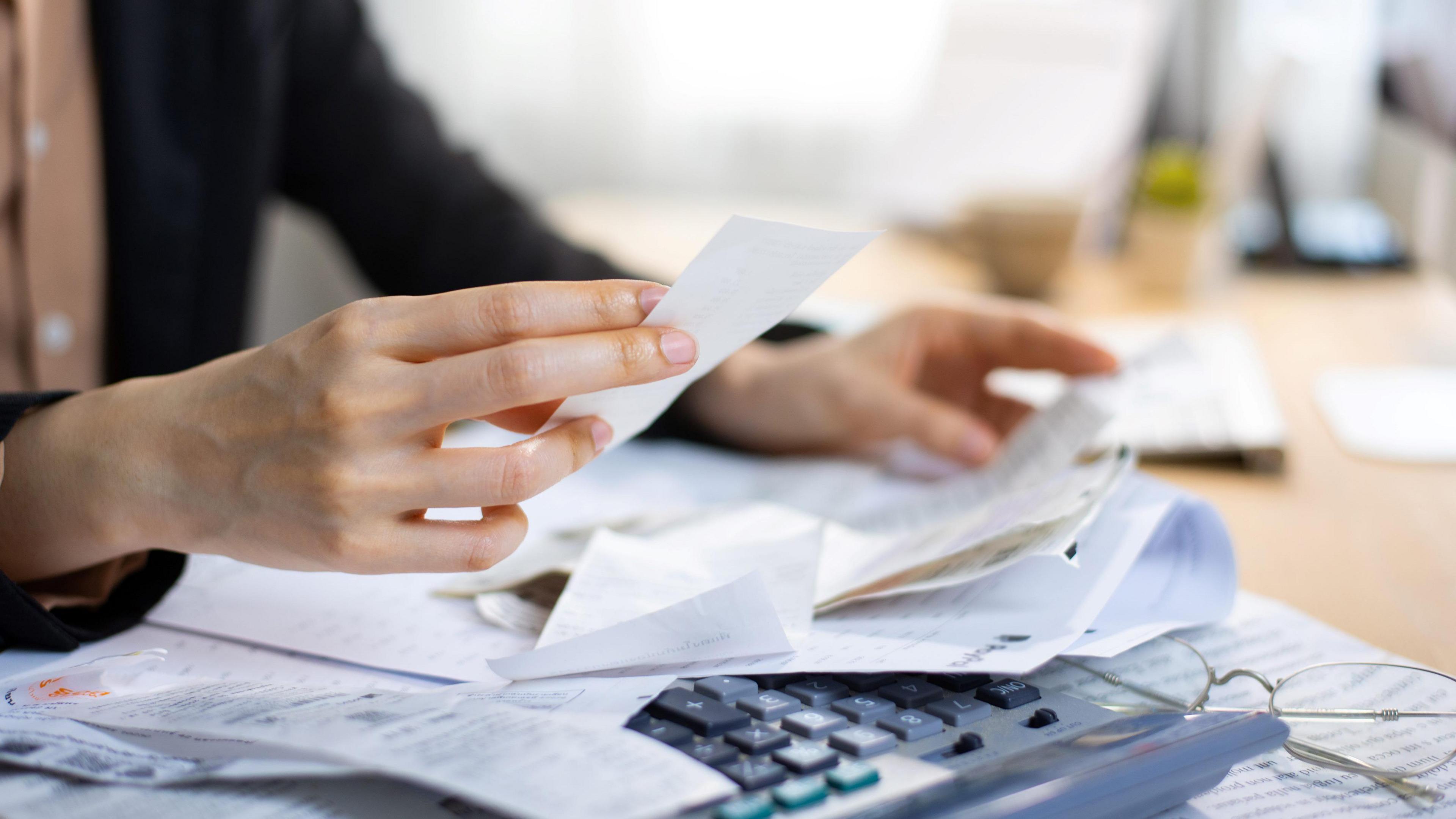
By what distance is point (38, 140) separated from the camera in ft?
2.50

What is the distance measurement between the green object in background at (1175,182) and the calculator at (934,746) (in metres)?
1.15

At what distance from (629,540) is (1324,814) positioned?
0.97 feet

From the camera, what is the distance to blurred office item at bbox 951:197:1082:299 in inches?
51.4

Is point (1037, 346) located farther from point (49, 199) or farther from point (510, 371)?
point (49, 199)

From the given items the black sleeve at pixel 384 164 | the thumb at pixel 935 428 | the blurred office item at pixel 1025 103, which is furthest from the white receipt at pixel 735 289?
the blurred office item at pixel 1025 103

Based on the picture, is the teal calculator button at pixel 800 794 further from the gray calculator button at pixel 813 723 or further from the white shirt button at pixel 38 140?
the white shirt button at pixel 38 140

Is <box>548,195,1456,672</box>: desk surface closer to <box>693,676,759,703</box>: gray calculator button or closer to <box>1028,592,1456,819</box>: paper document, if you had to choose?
<box>1028,592,1456,819</box>: paper document

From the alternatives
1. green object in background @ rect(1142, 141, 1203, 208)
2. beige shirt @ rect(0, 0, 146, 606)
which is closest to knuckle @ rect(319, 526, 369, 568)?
beige shirt @ rect(0, 0, 146, 606)

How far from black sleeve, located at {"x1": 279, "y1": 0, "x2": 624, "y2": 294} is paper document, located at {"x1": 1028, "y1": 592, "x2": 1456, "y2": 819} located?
2.21 ft

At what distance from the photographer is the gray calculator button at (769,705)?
33cm

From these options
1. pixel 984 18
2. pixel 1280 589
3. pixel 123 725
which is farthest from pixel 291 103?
pixel 984 18

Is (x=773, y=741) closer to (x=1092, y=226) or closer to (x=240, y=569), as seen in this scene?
(x=240, y=569)

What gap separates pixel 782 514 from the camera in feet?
1.87

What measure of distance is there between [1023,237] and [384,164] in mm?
760
